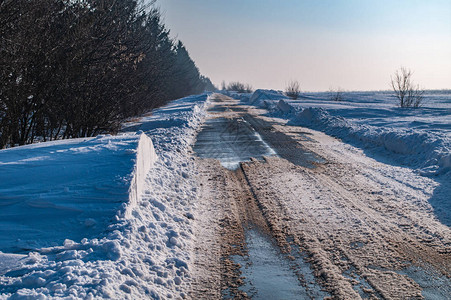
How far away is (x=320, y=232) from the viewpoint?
5.18 meters

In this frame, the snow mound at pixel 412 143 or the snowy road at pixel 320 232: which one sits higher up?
the snow mound at pixel 412 143

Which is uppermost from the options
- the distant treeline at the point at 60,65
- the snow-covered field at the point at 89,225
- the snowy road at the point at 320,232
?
the distant treeline at the point at 60,65

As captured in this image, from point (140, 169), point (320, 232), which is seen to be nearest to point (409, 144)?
point (320, 232)

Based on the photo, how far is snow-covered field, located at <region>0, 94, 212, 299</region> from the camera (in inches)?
135

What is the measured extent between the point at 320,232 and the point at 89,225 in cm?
300

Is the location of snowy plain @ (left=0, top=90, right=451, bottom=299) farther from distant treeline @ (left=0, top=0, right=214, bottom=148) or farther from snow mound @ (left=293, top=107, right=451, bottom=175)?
distant treeline @ (left=0, top=0, right=214, bottom=148)

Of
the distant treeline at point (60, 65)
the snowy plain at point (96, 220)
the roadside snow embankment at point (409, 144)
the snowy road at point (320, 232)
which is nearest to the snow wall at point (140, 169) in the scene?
the snowy plain at point (96, 220)

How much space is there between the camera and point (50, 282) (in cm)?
326

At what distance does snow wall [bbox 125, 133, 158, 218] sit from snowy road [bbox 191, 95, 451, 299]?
3.22ft

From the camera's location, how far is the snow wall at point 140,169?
5289 mm

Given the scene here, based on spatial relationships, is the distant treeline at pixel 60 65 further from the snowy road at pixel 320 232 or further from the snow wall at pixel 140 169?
the snowy road at pixel 320 232

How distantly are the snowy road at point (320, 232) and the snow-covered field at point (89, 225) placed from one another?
1.35 ft

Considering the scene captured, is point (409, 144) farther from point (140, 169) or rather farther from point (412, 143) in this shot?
point (140, 169)

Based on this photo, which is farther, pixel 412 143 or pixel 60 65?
pixel 412 143
